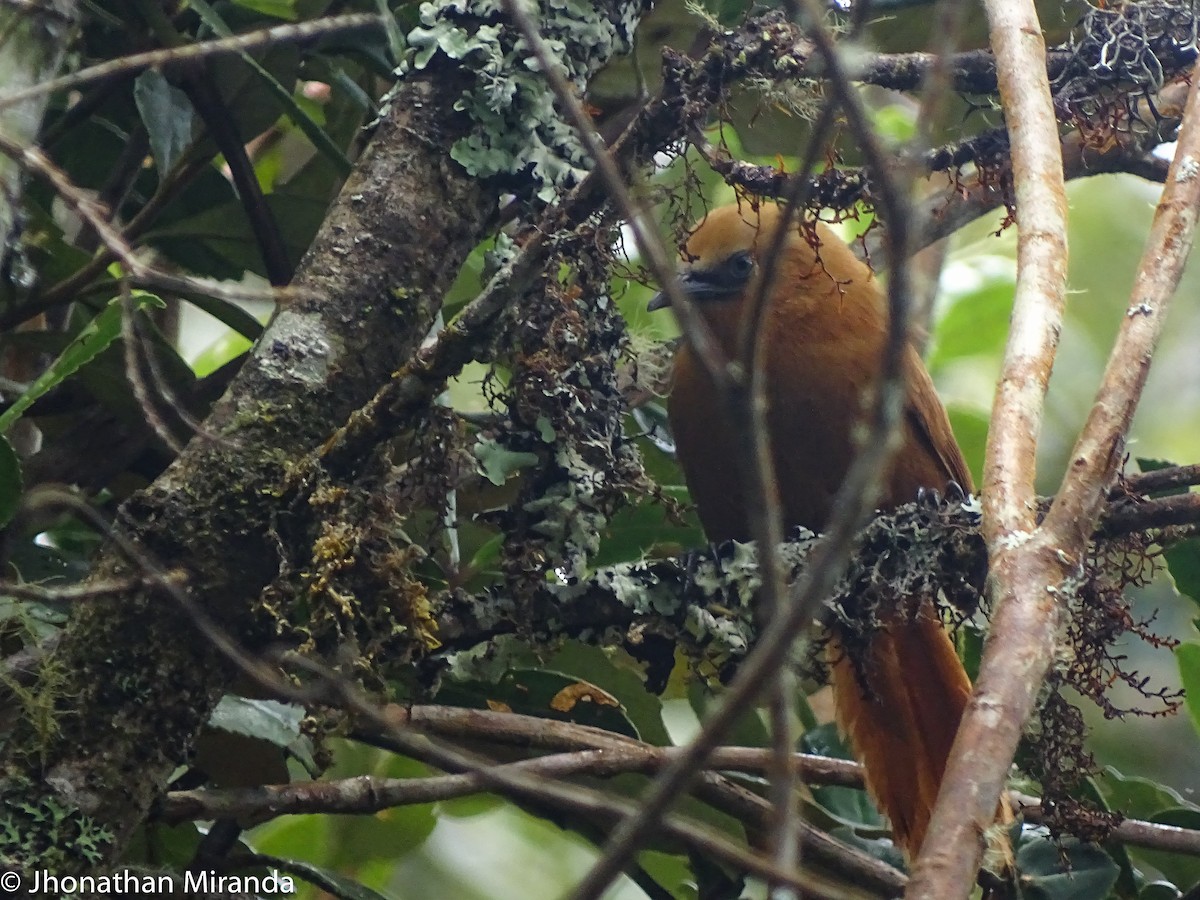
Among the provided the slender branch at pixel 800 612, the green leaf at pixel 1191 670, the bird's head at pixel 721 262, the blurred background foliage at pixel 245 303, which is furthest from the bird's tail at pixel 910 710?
the slender branch at pixel 800 612

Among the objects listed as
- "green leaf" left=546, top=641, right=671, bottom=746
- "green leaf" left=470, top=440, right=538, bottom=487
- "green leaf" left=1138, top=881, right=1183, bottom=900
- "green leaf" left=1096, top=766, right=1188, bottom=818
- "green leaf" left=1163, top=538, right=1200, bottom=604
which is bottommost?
"green leaf" left=470, top=440, right=538, bottom=487

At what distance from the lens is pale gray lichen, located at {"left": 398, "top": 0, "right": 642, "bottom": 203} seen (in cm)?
168

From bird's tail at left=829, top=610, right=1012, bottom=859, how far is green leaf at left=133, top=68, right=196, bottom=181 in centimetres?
142

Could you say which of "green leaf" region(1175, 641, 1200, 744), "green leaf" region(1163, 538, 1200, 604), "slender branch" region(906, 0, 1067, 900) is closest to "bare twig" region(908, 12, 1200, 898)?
"slender branch" region(906, 0, 1067, 900)

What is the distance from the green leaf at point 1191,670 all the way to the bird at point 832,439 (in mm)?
434

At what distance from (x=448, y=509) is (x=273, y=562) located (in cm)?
28

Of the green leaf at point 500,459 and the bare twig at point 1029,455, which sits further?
the green leaf at point 500,459

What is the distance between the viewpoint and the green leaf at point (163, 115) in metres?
1.99

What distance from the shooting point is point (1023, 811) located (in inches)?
84.0

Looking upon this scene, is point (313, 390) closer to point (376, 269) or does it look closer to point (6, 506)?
point (376, 269)


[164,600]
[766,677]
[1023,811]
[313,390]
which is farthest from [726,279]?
[766,677]

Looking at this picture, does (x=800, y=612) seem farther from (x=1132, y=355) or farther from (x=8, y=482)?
(x=8, y=482)

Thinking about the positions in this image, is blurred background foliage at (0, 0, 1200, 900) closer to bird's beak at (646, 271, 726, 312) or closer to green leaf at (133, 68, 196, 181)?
green leaf at (133, 68, 196, 181)

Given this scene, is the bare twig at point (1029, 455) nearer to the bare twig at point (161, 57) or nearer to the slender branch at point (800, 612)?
the slender branch at point (800, 612)
